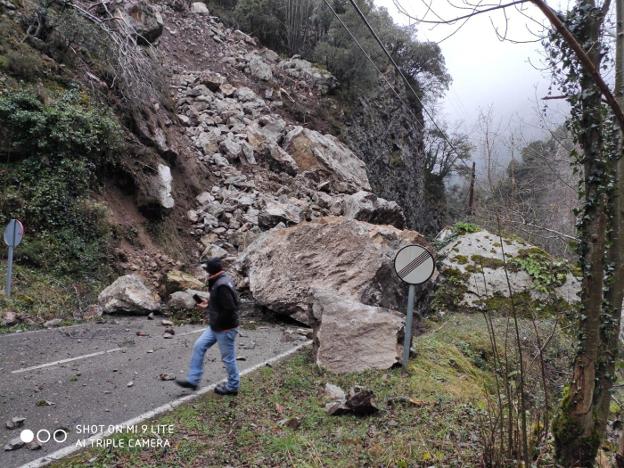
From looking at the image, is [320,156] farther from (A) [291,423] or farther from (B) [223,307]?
(A) [291,423]

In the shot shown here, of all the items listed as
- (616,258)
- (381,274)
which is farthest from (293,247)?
(616,258)

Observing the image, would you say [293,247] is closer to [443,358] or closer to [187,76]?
[443,358]

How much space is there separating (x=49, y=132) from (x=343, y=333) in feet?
29.0

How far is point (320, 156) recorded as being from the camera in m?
22.5

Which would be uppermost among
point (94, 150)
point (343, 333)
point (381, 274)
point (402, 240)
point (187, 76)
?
point (187, 76)

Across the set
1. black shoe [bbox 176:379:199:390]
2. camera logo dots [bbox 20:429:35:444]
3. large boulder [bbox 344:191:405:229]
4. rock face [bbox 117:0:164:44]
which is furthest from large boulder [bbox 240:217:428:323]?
rock face [bbox 117:0:164:44]

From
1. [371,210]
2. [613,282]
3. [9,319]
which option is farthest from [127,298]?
[371,210]

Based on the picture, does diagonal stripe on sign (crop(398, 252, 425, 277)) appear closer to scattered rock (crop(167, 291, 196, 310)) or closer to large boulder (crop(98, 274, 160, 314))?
scattered rock (crop(167, 291, 196, 310))

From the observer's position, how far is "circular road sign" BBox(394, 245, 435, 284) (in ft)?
22.5

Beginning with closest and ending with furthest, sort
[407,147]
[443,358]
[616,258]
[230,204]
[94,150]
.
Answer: [616,258]
[443,358]
[94,150]
[230,204]
[407,147]

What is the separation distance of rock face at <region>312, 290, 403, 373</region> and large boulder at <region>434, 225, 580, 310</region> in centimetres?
603

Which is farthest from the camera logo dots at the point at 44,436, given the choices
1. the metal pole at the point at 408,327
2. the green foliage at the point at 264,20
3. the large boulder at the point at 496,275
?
the green foliage at the point at 264,20

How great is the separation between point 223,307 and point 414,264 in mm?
3077

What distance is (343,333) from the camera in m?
7.19
